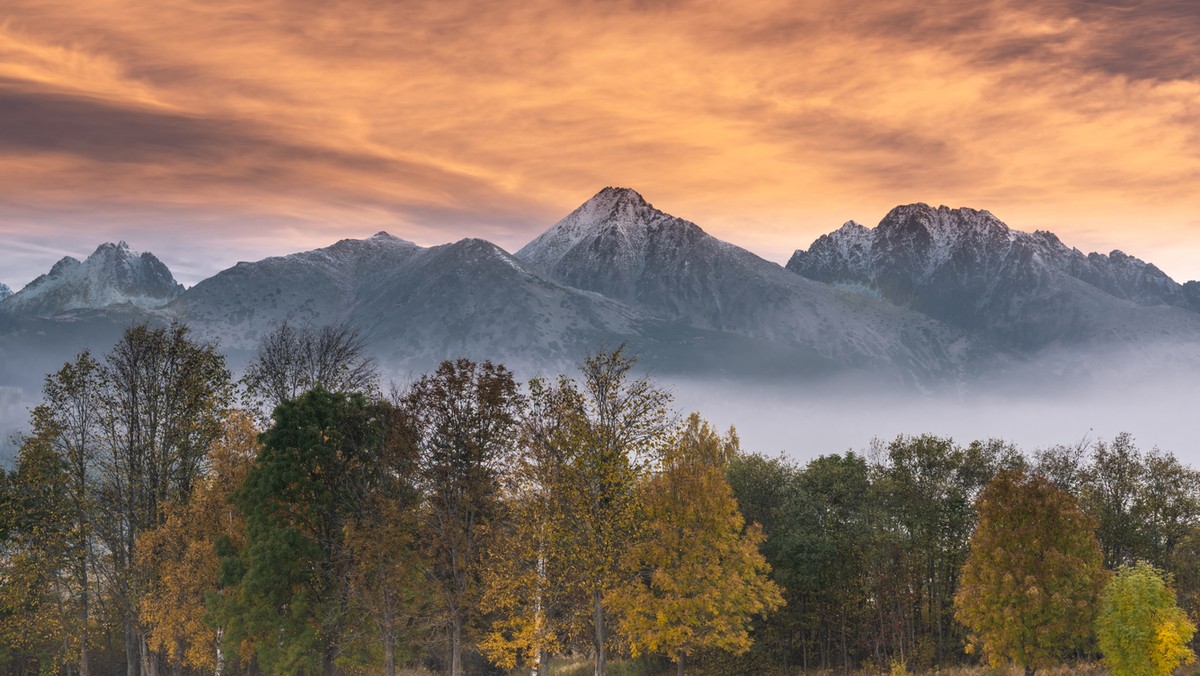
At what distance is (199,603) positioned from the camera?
204 ft

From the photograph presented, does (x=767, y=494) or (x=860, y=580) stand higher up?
(x=767, y=494)

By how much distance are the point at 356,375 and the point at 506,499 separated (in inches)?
788

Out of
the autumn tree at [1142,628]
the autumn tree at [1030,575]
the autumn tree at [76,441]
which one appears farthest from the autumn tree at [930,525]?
the autumn tree at [76,441]

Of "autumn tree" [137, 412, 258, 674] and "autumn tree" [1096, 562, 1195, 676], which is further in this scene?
"autumn tree" [137, 412, 258, 674]

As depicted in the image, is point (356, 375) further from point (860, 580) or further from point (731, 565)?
point (860, 580)

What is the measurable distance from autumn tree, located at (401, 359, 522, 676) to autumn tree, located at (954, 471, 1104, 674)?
102 ft

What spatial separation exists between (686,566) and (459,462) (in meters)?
16.7

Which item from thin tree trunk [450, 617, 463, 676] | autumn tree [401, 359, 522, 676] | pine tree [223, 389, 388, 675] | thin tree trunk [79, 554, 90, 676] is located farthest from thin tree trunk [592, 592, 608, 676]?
thin tree trunk [79, 554, 90, 676]

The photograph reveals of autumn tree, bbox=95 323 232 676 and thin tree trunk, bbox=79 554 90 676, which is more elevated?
autumn tree, bbox=95 323 232 676

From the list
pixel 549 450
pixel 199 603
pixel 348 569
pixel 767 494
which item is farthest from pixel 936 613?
pixel 199 603

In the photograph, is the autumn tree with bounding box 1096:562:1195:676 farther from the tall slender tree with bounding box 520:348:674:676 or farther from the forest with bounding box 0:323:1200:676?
the tall slender tree with bounding box 520:348:674:676

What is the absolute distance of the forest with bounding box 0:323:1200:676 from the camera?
55.8 m

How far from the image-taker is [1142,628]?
180ft

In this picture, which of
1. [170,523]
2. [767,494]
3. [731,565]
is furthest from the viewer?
[767,494]
